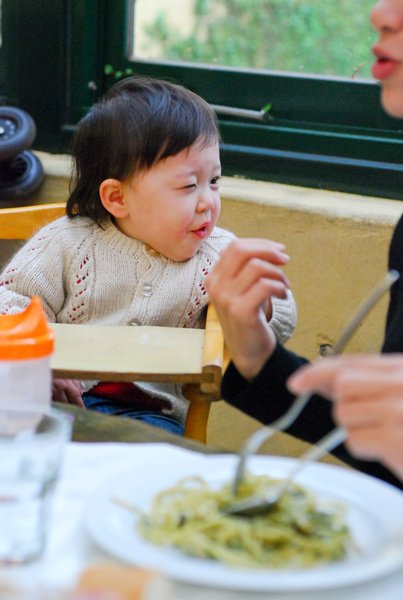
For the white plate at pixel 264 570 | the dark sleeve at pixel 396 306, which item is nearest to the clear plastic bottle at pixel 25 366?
the white plate at pixel 264 570

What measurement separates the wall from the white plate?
1411 millimetres

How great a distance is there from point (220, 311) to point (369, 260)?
1.09 metres

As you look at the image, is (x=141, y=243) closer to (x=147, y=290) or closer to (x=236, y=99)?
(x=147, y=290)

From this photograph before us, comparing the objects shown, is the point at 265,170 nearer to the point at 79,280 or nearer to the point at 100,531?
the point at 79,280

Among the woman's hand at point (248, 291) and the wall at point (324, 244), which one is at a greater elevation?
the woman's hand at point (248, 291)

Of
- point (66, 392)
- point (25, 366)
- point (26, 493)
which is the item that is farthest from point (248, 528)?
point (66, 392)

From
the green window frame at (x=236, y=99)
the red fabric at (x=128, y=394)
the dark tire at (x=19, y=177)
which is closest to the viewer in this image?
the red fabric at (x=128, y=394)

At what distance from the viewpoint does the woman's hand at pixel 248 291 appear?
1.25m

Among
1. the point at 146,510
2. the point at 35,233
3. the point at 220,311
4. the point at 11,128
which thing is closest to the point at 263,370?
the point at 220,311

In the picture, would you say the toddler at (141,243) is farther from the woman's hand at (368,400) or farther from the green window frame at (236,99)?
the woman's hand at (368,400)

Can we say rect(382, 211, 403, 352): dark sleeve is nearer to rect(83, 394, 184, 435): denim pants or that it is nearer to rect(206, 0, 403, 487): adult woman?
rect(206, 0, 403, 487): adult woman

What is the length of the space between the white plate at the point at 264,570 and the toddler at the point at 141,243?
1037 millimetres

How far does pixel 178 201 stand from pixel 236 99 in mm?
870

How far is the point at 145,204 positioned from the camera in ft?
6.72
